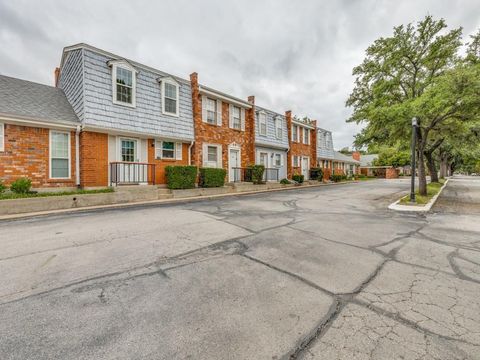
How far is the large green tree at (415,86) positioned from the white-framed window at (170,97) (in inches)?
438

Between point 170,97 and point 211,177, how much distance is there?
5398mm

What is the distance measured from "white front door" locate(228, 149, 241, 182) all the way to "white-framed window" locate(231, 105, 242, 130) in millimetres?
1936

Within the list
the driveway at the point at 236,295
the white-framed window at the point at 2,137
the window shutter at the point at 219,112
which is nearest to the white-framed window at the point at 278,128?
the window shutter at the point at 219,112

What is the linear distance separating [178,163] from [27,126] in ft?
22.5

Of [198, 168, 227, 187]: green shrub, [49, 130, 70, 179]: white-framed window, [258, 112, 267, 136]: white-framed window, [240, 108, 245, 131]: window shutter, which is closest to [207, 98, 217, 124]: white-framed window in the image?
[240, 108, 245, 131]: window shutter

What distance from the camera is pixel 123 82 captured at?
37.6ft

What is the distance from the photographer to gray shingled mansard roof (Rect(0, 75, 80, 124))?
918 centimetres

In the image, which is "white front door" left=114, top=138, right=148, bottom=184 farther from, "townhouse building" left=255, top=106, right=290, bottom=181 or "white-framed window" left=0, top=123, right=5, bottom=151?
"townhouse building" left=255, top=106, right=290, bottom=181

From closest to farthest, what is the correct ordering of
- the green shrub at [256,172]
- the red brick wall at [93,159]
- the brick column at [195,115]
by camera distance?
1. the red brick wall at [93,159]
2. the brick column at [195,115]
3. the green shrub at [256,172]

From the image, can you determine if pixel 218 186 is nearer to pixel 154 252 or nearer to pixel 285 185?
pixel 285 185

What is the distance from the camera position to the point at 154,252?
4109 mm

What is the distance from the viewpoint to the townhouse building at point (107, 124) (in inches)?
371

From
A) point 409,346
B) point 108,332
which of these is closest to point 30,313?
point 108,332

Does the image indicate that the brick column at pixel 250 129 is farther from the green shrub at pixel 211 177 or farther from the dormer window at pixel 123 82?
the dormer window at pixel 123 82
